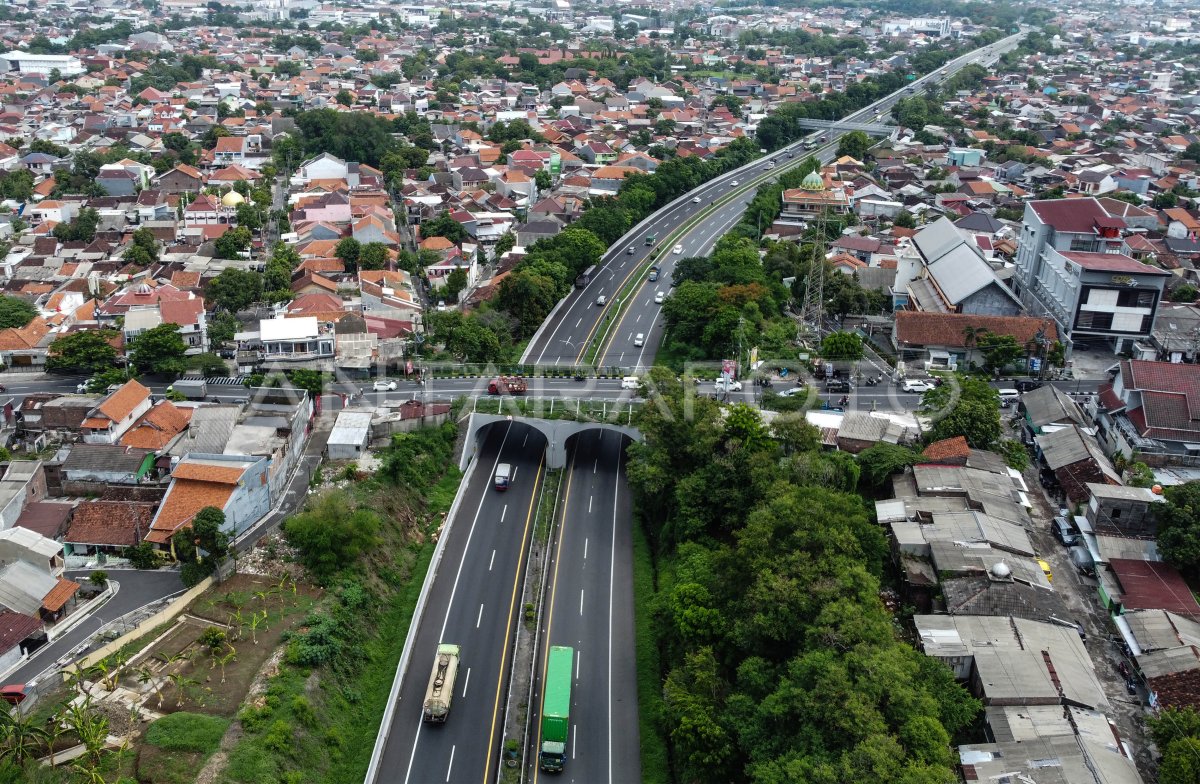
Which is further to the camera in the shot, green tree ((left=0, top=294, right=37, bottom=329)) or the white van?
green tree ((left=0, top=294, right=37, bottom=329))

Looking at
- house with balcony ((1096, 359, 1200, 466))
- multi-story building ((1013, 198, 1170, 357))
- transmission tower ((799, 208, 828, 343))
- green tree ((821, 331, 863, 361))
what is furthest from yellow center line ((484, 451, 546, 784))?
multi-story building ((1013, 198, 1170, 357))

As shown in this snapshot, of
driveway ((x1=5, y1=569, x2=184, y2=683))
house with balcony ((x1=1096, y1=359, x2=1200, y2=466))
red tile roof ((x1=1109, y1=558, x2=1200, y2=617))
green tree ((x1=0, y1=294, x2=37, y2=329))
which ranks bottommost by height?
driveway ((x1=5, y1=569, x2=184, y2=683))

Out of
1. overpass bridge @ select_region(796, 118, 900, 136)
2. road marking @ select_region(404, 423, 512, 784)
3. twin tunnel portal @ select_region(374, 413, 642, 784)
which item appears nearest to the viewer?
road marking @ select_region(404, 423, 512, 784)

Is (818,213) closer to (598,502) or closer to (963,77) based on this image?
(598,502)

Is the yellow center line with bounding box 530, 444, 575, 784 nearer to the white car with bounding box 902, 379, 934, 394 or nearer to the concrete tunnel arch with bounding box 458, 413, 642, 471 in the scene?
the concrete tunnel arch with bounding box 458, 413, 642, 471

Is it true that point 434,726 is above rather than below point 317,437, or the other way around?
below

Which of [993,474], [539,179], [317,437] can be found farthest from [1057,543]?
[539,179]

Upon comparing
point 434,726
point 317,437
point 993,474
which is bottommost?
point 434,726

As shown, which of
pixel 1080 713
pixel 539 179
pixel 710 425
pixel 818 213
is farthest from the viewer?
pixel 539 179
